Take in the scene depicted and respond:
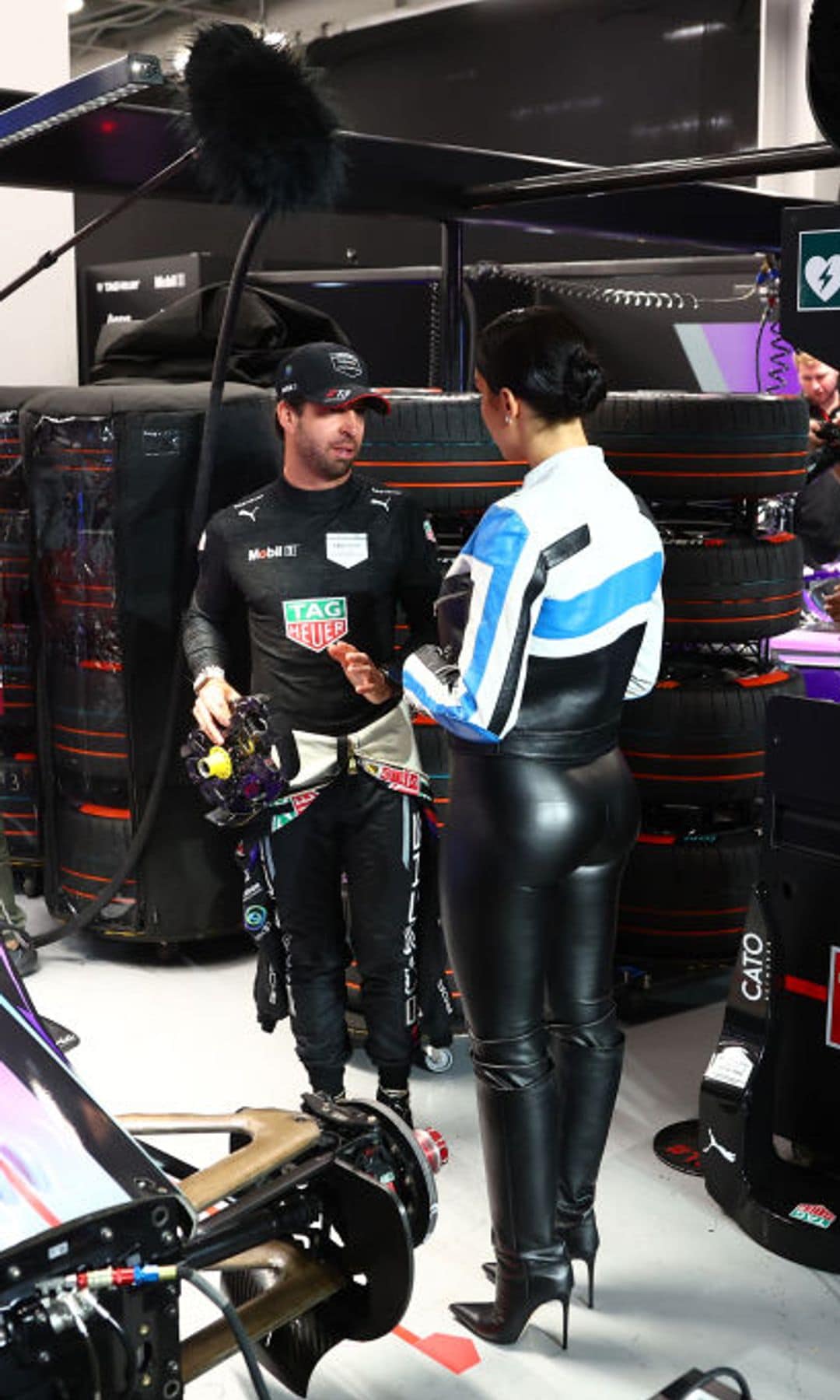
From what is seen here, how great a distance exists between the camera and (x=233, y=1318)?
1.91m

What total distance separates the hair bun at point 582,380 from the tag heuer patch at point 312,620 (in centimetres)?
92

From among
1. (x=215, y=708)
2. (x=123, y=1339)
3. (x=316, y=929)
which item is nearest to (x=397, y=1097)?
(x=316, y=929)

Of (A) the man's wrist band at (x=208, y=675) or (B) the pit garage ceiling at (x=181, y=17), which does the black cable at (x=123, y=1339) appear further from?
(B) the pit garage ceiling at (x=181, y=17)

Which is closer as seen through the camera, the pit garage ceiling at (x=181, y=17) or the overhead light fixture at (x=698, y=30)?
the overhead light fixture at (x=698, y=30)

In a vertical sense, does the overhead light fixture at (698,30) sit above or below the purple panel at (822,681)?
above

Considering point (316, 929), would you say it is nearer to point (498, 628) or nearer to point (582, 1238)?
point (582, 1238)

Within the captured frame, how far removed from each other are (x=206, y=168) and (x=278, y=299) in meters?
2.13

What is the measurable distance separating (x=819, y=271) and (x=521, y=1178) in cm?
167

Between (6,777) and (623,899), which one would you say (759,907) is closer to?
(623,899)

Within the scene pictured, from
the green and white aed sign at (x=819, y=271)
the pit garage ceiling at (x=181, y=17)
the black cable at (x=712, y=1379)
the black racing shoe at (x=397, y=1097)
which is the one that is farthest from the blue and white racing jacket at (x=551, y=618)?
the pit garage ceiling at (x=181, y=17)

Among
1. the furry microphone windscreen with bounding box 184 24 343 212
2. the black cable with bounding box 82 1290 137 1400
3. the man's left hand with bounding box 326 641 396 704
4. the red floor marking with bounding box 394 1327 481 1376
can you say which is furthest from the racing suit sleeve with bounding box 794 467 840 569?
the black cable with bounding box 82 1290 137 1400

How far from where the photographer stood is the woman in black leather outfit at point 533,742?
271cm

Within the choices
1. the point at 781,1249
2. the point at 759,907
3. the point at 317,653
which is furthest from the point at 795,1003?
the point at 317,653

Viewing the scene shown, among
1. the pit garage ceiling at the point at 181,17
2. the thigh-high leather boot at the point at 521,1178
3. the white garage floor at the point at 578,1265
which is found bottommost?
the white garage floor at the point at 578,1265
